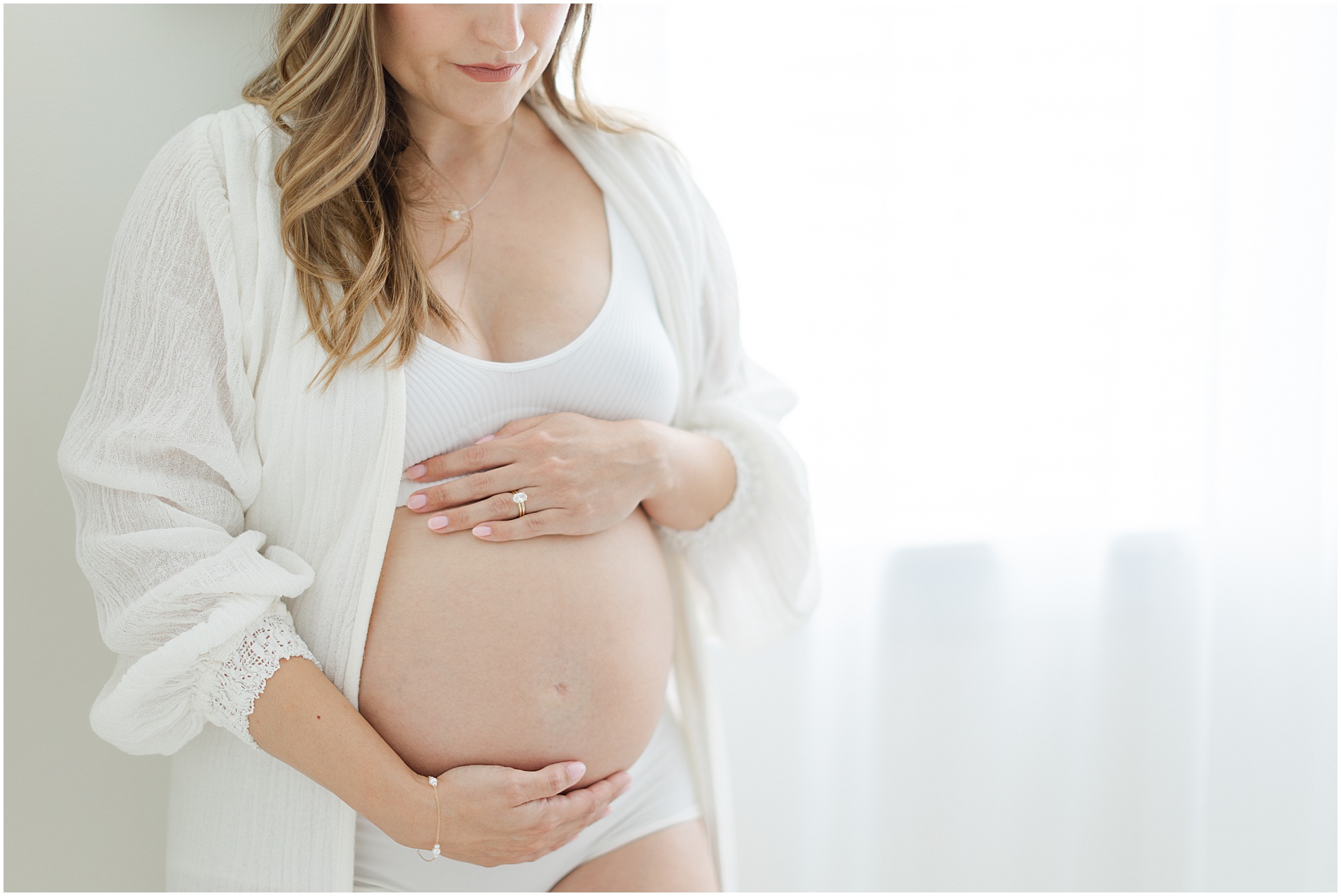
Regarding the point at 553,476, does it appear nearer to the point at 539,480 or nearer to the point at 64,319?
the point at 539,480

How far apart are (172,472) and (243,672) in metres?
0.18

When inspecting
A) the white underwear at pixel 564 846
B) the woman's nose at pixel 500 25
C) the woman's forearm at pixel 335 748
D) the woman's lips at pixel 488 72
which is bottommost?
the white underwear at pixel 564 846

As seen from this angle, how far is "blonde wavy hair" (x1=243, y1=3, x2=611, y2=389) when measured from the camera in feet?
2.70

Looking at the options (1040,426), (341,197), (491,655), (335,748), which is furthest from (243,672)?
(1040,426)

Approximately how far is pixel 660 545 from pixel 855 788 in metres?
0.59

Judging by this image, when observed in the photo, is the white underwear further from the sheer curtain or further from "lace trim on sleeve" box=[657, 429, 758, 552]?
the sheer curtain

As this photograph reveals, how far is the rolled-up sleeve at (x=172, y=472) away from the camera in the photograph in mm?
779

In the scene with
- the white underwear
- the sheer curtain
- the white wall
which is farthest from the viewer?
the sheer curtain

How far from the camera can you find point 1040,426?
1.41 meters

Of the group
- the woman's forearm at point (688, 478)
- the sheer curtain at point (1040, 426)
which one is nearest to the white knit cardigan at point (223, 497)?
the woman's forearm at point (688, 478)

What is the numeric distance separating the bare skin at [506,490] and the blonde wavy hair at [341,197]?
4cm

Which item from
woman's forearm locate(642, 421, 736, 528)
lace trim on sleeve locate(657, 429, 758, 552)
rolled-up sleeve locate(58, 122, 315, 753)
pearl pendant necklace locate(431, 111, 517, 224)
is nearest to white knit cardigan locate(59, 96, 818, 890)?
rolled-up sleeve locate(58, 122, 315, 753)

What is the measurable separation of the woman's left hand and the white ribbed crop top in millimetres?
18

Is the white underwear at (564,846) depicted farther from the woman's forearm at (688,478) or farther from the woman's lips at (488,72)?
the woman's lips at (488,72)
